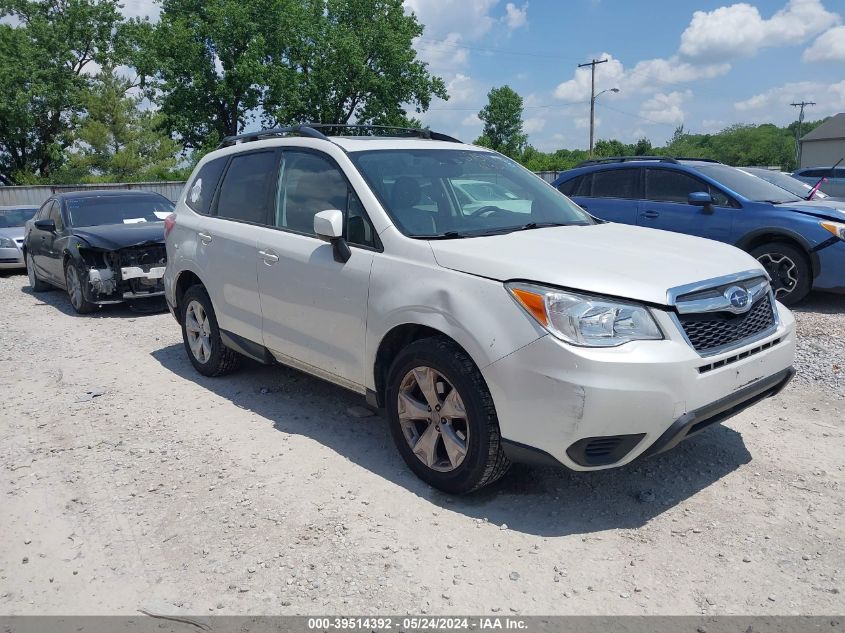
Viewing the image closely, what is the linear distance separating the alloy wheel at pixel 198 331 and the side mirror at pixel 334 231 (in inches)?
79.5

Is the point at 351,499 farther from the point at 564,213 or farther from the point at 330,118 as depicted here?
the point at 330,118

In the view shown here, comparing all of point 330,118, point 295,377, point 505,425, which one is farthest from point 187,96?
point 505,425

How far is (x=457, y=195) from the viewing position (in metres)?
4.44

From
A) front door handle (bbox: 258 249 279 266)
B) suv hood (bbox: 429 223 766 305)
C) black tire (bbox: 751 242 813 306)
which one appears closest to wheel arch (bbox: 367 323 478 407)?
suv hood (bbox: 429 223 766 305)

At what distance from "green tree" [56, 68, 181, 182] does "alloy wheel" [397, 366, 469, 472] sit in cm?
3396

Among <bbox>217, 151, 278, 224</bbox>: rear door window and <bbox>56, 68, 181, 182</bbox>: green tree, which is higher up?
<bbox>56, 68, 181, 182</bbox>: green tree

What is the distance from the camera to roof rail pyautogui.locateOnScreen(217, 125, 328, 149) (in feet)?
15.8

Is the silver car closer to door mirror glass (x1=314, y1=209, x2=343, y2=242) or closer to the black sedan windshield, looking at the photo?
the black sedan windshield

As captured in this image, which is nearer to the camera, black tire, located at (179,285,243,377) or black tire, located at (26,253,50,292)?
black tire, located at (179,285,243,377)

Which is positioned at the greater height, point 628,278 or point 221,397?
point 628,278

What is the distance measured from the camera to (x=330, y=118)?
155ft

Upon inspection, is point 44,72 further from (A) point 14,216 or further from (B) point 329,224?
(B) point 329,224

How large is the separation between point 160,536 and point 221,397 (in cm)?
213

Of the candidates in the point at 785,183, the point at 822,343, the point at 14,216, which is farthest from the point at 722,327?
the point at 14,216
